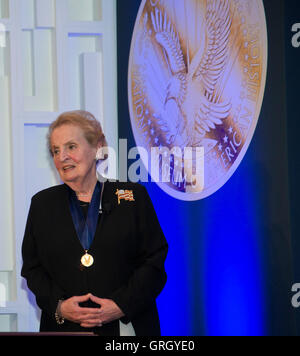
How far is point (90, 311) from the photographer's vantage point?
2416mm

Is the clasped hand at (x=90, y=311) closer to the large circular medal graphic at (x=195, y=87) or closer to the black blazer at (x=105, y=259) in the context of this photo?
the black blazer at (x=105, y=259)

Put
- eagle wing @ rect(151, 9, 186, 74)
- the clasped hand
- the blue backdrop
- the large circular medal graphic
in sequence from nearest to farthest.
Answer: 1. the clasped hand
2. the blue backdrop
3. the large circular medal graphic
4. eagle wing @ rect(151, 9, 186, 74)

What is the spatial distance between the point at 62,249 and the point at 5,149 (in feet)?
2.97

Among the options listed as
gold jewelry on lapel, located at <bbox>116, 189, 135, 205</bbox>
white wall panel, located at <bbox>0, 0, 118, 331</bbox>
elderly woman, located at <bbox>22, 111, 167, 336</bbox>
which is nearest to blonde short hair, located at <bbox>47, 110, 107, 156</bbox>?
elderly woman, located at <bbox>22, 111, 167, 336</bbox>

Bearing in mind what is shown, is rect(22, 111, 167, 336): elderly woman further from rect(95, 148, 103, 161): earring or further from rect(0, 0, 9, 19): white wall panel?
rect(0, 0, 9, 19): white wall panel

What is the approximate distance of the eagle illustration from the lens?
9.95 ft

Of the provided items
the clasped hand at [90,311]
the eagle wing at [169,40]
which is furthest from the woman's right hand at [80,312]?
the eagle wing at [169,40]

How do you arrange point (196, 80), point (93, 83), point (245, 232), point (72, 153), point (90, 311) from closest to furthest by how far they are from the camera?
point (90, 311) → point (72, 153) → point (245, 232) → point (196, 80) → point (93, 83)

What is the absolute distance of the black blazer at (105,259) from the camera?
8.09 feet

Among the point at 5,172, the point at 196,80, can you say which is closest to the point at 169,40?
the point at 196,80

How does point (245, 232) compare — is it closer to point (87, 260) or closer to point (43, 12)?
point (87, 260)

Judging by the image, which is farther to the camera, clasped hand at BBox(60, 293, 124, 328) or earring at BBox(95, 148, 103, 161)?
earring at BBox(95, 148, 103, 161)

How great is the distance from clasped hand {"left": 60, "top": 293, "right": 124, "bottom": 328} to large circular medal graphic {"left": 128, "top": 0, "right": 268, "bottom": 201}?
88 centimetres

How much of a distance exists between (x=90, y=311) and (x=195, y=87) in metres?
1.30
